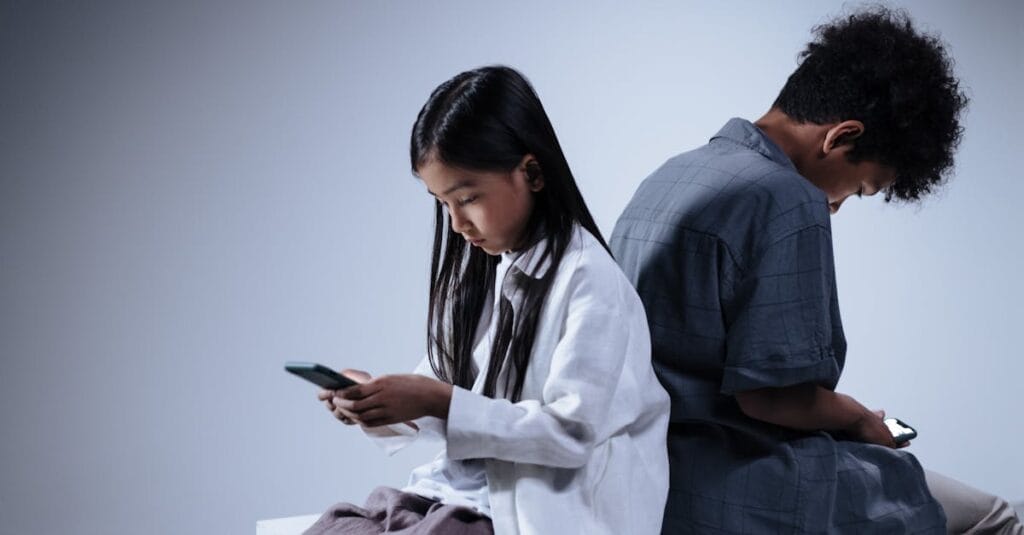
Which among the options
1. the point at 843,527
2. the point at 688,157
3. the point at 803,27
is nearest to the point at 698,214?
the point at 688,157

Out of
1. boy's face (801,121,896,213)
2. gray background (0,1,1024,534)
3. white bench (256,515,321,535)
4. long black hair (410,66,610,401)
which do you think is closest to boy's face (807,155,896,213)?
boy's face (801,121,896,213)

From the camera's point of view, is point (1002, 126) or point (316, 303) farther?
point (1002, 126)

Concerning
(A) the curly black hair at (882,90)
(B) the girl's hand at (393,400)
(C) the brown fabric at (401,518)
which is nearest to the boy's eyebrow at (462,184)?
(B) the girl's hand at (393,400)

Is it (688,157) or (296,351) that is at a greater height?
(688,157)

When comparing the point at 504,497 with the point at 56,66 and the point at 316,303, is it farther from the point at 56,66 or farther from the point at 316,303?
the point at 56,66

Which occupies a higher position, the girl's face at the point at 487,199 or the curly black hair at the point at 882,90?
the curly black hair at the point at 882,90

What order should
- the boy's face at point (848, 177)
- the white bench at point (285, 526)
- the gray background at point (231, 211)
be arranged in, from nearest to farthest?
the boy's face at point (848, 177) < the white bench at point (285, 526) < the gray background at point (231, 211)

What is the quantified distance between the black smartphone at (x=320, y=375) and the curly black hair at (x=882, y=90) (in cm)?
77

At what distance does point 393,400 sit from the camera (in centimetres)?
106

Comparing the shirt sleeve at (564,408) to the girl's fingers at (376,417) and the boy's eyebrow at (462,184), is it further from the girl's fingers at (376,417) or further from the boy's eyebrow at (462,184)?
the boy's eyebrow at (462,184)

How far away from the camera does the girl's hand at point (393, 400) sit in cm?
105

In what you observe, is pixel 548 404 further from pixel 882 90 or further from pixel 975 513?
pixel 975 513

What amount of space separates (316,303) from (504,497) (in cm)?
120

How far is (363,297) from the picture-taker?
2314 mm
